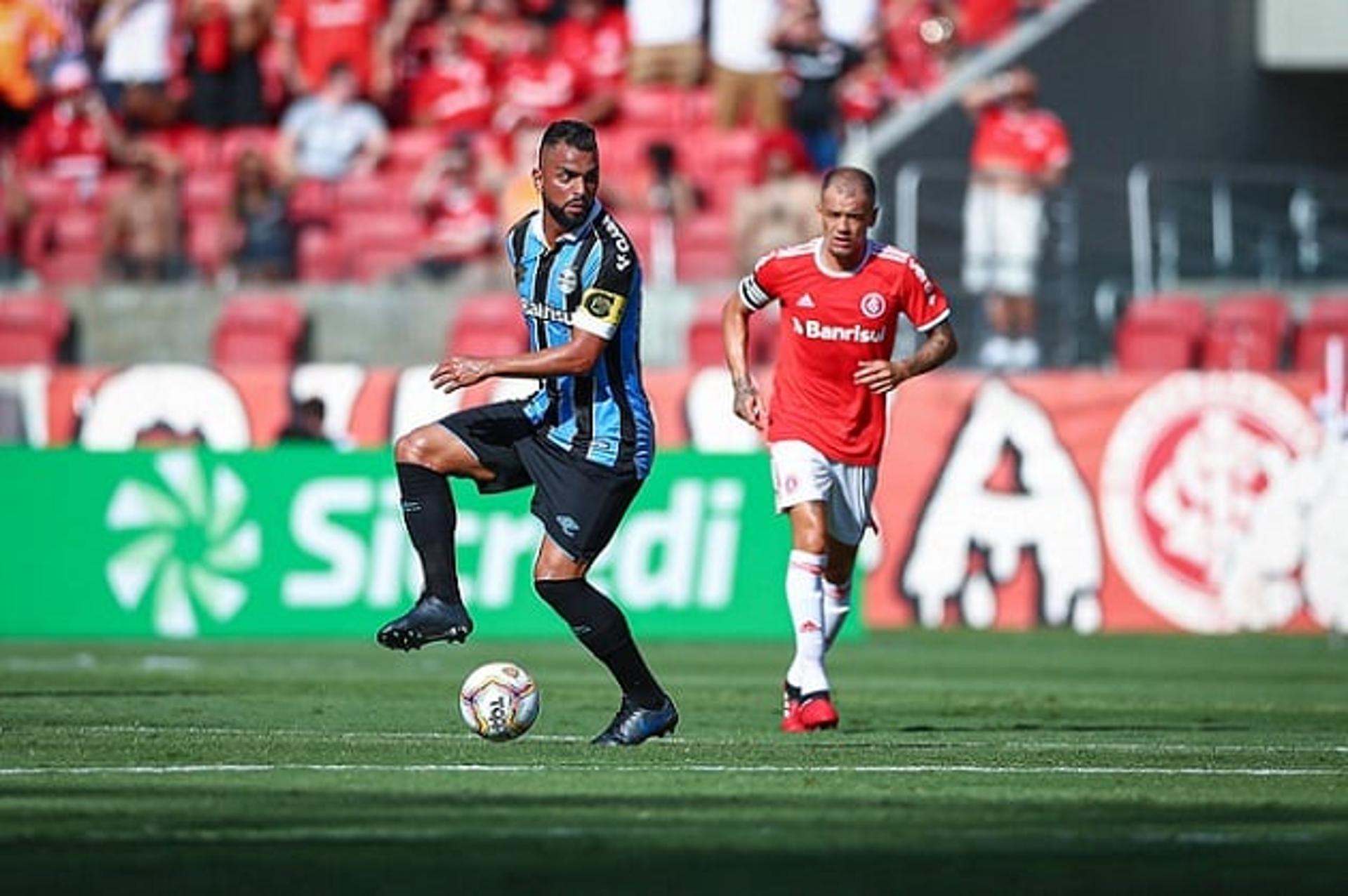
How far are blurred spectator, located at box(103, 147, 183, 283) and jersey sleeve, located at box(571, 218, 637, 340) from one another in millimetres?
16089

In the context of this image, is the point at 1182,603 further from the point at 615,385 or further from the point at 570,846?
the point at 570,846

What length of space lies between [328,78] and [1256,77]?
339 inches

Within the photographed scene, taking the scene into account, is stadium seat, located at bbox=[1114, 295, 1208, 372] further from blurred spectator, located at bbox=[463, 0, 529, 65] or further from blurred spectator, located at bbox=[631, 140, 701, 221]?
blurred spectator, located at bbox=[463, 0, 529, 65]

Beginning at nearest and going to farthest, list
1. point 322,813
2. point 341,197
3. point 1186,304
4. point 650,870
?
point 650,870
point 322,813
point 1186,304
point 341,197

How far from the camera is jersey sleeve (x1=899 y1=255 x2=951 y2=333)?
41.7ft

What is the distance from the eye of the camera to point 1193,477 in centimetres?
2194

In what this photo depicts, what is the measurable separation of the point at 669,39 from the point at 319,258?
3596 millimetres

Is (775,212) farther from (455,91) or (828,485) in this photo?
(828,485)

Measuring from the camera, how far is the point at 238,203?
26625 millimetres

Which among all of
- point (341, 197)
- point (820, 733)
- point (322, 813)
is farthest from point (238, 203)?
point (322, 813)

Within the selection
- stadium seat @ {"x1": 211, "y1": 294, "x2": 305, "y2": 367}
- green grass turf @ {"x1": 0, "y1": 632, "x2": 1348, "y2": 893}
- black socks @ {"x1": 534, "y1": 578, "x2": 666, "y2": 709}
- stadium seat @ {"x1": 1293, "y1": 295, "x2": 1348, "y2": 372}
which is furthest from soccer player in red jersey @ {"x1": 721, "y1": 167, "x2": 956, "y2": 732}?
stadium seat @ {"x1": 211, "y1": 294, "x2": 305, "y2": 367}

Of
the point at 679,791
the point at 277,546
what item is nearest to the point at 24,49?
the point at 277,546

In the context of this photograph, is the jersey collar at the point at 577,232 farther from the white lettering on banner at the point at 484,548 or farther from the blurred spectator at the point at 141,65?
the blurred spectator at the point at 141,65

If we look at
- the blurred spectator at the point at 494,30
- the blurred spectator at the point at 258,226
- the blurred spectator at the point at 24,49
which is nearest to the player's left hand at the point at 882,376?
the blurred spectator at the point at 258,226
